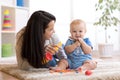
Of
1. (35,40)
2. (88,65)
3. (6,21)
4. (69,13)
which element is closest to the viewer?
(35,40)

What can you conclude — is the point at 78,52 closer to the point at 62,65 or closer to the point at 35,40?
the point at 62,65

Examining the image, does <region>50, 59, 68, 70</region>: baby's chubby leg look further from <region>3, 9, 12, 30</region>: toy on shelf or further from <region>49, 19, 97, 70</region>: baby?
<region>3, 9, 12, 30</region>: toy on shelf

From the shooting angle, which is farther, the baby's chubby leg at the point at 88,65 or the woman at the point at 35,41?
the baby's chubby leg at the point at 88,65

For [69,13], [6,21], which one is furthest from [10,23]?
[69,13]

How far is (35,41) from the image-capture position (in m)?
1.44

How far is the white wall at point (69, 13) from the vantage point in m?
3.16

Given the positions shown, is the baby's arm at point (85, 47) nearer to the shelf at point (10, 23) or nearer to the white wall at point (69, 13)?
the shelf at point (10, 23)

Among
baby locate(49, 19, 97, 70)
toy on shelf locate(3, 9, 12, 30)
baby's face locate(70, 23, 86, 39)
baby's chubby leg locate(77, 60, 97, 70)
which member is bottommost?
baby's chubby leg locate(77, 60, 97, 70)

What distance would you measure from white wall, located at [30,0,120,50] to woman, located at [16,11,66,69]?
5.07 feet

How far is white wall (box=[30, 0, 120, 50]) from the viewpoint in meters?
3.16

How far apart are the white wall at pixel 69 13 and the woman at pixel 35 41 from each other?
60.8 inches

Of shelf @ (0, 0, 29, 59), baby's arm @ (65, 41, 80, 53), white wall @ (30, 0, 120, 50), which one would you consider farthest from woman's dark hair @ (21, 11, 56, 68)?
white wall @ (30, 0, 120, 50)

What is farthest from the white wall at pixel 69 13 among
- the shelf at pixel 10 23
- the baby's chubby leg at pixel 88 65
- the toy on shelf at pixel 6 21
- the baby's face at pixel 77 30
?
the baby's chubby leg at pixel 88 65

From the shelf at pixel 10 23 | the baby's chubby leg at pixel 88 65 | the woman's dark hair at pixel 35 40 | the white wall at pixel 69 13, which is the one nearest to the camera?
the woman's dark hair at pixel 35 40
